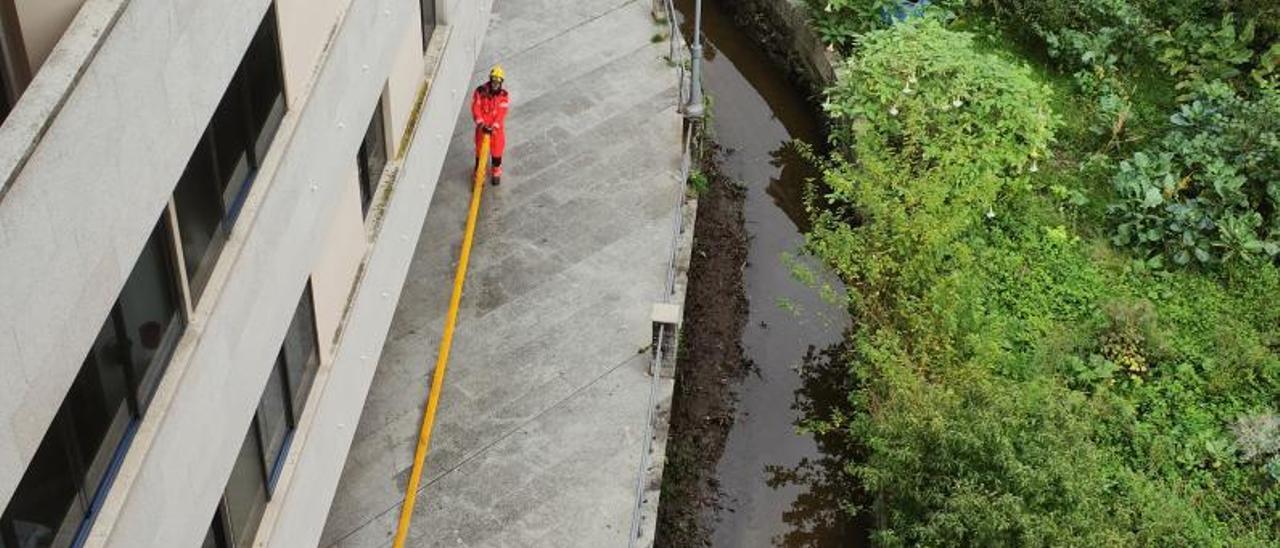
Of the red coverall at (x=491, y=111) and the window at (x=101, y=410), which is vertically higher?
the window at (x=101, y=410)

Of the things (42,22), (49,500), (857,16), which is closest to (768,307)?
(857,16)

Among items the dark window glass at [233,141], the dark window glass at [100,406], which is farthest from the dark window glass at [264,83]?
the dark window glass at [100,406]

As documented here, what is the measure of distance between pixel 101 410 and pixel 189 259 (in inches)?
47.2

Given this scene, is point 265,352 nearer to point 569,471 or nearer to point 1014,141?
point 569,471

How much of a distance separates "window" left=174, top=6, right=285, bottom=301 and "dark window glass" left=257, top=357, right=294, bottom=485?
1.65m

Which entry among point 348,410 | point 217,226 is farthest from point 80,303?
point 348,410

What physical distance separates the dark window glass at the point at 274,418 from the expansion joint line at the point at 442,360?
319 centimetres

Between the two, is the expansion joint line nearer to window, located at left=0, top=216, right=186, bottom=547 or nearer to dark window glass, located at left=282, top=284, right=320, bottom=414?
dark window glass, located at left=282, top=284, right=320, bottom=414

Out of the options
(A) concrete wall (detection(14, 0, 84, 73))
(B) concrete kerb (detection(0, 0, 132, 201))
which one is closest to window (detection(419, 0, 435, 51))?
(A) concrete wall (detection(14, 0, 84, 73))

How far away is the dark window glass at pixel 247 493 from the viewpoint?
9.49m

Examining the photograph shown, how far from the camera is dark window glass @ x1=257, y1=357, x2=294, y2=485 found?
9.94 m

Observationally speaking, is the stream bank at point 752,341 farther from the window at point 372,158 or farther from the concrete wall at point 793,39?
the window at point 372,158

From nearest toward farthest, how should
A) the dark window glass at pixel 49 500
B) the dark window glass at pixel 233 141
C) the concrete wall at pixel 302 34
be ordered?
the dark window glass at pixel 49 500
the dark window glass at pixel 233 141
the concrete wall at pixel 302 34

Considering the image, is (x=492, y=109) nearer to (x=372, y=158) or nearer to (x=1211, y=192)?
(x=372, y=158)
